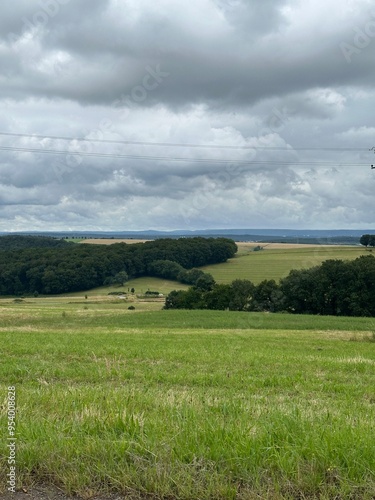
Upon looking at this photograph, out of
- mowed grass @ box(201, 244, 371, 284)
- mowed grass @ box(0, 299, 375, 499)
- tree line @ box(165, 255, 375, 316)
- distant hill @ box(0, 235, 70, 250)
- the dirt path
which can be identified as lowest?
tree line @ box(165, 255, 375, 316)

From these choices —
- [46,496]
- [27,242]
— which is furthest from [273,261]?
[46,496]

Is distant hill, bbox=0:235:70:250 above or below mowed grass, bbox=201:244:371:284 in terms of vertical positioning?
above

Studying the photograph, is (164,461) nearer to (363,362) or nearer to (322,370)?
(322,370)

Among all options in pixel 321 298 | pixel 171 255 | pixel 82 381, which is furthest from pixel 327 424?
pixel 171 255

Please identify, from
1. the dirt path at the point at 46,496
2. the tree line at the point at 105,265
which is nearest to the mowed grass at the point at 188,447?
the dirt path at the point at 46,496

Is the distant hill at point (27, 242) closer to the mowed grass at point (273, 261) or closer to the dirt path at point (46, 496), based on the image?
the mowed grass at point (273, 261)

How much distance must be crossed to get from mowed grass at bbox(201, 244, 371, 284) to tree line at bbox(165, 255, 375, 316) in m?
4.00

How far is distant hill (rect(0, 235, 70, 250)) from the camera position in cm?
13612

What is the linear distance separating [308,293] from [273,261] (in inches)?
805

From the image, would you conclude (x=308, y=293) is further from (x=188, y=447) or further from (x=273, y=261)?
(x=188, y=447)

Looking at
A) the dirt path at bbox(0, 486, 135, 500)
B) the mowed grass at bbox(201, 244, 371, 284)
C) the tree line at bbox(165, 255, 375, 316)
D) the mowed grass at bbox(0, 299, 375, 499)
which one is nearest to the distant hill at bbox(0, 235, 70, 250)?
the mowed grass at bbox(201, 244, 371, 284)

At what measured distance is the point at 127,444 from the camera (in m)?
4.42

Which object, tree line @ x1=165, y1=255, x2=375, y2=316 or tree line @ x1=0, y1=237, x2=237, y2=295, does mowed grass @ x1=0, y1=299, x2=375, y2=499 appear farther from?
tree line @ x1=0, y1=237, x2=237, y2=295

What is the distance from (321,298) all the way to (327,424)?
217ft
